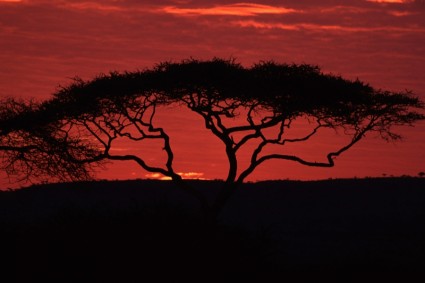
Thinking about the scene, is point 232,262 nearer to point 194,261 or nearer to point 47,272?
point 194,261

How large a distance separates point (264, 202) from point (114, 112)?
949 cm

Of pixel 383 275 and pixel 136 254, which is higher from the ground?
pixel 136 254

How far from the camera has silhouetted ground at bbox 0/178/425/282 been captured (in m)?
15.6

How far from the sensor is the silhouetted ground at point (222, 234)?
1559cm

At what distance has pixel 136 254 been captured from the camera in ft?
50.8

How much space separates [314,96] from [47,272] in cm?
1877

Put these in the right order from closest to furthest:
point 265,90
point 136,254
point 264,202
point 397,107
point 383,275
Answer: point 136,254, point 383,275, point 265,90, point 397,107, point 264,202

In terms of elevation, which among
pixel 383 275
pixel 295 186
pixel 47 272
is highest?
pixel 47 272

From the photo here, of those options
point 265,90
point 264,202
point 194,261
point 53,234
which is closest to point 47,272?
point 53,234

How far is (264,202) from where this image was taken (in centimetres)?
4141

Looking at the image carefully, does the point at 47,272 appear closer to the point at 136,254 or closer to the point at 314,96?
the point at 136,254

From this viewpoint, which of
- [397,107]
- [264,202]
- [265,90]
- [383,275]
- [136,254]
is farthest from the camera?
[264,202]

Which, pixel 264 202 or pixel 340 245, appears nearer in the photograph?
pixel 340 245

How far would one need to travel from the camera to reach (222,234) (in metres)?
16.1
